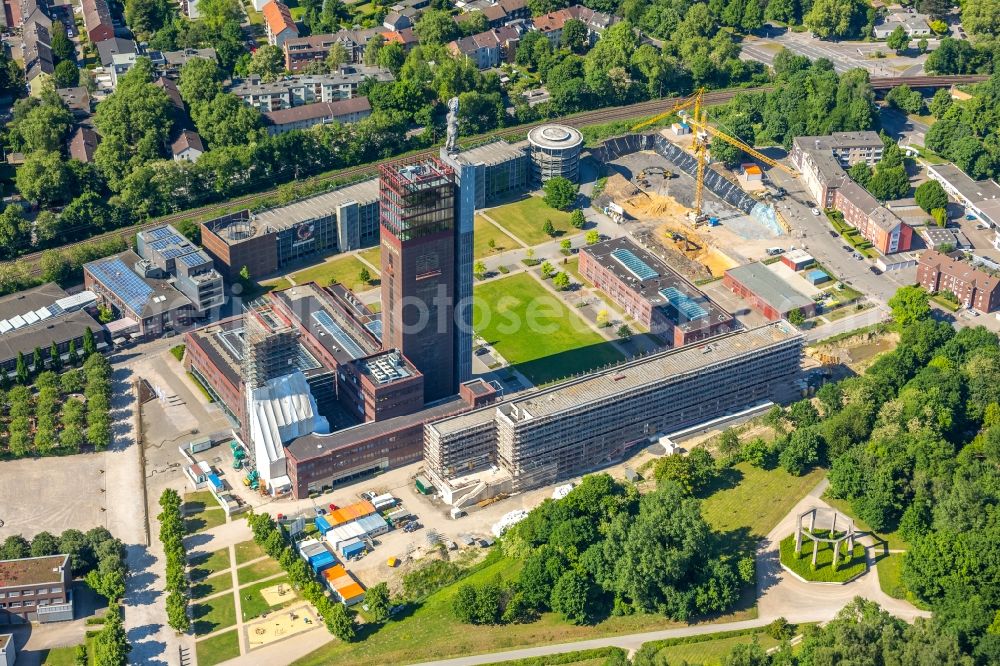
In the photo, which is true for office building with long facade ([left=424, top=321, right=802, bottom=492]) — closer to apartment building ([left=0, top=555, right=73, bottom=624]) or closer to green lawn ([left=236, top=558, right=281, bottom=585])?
green lawn ([left=236, top=558, right=281, bottom=585])

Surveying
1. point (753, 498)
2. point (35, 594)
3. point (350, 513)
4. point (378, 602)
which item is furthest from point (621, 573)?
point (35, 594)

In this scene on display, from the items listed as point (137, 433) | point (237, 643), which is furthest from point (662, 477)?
point (137, 433)

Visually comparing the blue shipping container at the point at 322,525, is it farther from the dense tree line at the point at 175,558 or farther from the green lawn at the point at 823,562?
the green lawn at the point at 823,562

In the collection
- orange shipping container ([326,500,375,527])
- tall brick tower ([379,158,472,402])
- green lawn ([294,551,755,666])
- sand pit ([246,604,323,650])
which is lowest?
green lawn ([294,551,755,666])

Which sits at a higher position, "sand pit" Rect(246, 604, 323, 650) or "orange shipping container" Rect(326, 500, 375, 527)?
"orange shipping container" Rect(326, 500, 375, 527)

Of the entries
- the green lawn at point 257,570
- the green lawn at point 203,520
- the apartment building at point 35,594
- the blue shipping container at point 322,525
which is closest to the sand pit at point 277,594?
the green lawn at point 257,570

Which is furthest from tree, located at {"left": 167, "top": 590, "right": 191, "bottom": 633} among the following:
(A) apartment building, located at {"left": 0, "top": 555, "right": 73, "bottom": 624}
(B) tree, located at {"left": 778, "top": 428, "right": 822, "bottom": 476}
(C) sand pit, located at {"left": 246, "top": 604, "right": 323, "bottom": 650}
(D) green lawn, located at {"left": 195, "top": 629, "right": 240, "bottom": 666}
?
(B) tree, located at {"left": 778, "top": 428, "right": 822, "bottom": 476}
